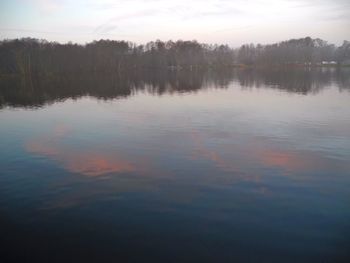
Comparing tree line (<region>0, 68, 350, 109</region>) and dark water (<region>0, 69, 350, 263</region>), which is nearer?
dark water (<region>0, 69, 350, 263</region>)

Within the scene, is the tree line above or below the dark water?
above

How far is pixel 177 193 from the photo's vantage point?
17.2m

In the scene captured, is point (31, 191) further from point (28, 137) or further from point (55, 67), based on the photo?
point (55, 67)

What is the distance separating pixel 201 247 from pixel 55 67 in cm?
14402

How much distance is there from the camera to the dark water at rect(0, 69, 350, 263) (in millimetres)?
12750

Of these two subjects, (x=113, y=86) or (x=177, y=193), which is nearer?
(x=177, y=193)

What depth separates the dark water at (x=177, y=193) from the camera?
12.8 metres

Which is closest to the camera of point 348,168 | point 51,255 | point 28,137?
point 51,255

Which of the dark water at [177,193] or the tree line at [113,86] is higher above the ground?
the tree line at [113,86]

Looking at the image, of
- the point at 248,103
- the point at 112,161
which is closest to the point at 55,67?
the point at 248,103

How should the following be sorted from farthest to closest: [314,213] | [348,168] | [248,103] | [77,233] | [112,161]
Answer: [248,103], [112,161], [348,168], [314,213], [77,233]

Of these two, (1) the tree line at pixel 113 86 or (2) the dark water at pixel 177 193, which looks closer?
(2) the dark water at pixel 177 193

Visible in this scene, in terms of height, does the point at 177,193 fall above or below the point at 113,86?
below

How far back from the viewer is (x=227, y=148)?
25.1m
